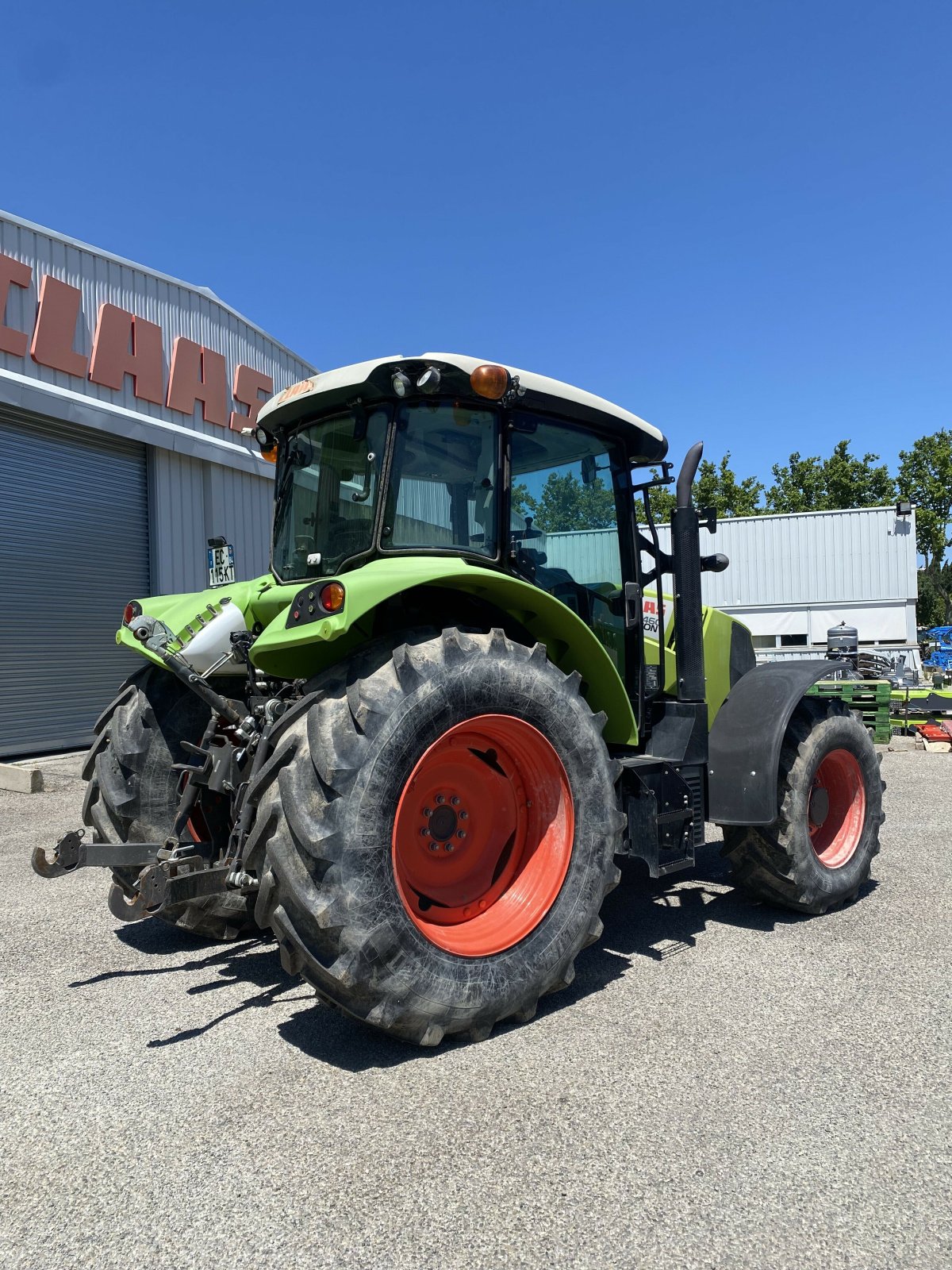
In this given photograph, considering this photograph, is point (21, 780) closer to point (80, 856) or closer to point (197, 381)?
point (80, 856)

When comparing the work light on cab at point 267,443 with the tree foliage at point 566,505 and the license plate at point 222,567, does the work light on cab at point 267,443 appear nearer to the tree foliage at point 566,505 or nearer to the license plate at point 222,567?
the license plate at point 222,567

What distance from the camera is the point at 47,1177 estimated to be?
2.25m

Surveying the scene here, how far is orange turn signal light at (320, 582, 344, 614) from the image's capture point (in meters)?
2.87

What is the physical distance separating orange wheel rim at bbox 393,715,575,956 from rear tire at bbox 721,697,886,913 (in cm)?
141

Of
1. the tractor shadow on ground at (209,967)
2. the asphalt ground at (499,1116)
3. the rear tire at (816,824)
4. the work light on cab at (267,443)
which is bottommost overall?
the tractor shadow on ground at (209,967)

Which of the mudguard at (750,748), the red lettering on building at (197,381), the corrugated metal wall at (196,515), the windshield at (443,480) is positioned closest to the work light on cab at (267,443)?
the windshield at (443,480)

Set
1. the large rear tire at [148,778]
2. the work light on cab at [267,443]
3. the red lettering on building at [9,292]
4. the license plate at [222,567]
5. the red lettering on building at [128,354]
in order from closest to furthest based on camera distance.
Result: the large rear tire at [148,778]
the work light on cab at [267,443]
the license plate at [222,567]
the red lettering on building at [9,292]
the red lettering on building at [128,354]

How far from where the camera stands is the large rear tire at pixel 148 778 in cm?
381

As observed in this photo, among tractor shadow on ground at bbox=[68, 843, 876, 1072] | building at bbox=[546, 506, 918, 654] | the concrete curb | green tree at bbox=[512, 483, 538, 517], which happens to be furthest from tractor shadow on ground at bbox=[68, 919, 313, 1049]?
building at bbox=[546, 506, 918, 654]

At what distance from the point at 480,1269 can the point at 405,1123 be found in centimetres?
60

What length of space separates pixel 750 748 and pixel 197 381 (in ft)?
33.6

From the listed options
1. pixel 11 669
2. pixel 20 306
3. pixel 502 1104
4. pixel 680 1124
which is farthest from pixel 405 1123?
pixel 20 306

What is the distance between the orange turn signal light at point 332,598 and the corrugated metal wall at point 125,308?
27.8 ft

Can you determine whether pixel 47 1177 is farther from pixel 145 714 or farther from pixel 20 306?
pixel 20 306
